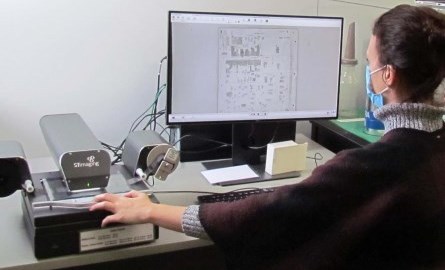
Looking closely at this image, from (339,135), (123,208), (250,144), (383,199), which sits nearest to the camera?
(383,199)

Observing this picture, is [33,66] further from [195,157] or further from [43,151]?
[195,157]

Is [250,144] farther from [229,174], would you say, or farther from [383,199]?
[383,199]

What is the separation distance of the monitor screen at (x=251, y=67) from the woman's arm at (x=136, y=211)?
52cm

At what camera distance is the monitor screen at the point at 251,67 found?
178 cm

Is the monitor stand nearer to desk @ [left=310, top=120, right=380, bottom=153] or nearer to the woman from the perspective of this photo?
desk @ [left=310, top=120, right=380, bottom=153]

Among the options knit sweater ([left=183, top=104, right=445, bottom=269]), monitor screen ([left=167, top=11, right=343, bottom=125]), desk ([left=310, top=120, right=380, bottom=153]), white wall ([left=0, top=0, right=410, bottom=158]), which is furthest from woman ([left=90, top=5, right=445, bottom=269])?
white wall ([left=0, top=0, right=410, bottom=158])

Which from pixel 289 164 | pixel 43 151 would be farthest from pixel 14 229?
pixel 289 164

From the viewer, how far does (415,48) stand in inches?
46.8

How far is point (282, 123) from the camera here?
2021 millimetres

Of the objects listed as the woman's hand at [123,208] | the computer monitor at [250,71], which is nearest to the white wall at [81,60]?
the computer monitor at [250,71]

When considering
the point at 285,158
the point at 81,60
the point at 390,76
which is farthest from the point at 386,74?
the point at 81,60

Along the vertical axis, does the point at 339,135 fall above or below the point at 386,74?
below

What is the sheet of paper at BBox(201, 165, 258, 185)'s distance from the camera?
5.90ft

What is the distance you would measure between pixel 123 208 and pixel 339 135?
3.53ft
